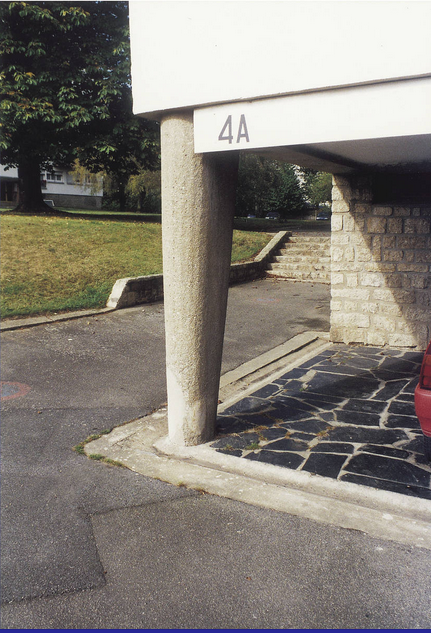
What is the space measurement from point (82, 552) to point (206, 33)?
4.12 m

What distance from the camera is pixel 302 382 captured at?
7367mm

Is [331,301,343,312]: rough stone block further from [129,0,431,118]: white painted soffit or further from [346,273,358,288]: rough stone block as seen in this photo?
[129,0,431,118]: white painted soffit

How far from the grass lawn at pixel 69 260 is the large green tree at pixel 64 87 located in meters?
4.96

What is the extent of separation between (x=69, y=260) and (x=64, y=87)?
31.9 feet

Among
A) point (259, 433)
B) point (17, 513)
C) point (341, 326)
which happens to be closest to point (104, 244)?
point (341, 326)

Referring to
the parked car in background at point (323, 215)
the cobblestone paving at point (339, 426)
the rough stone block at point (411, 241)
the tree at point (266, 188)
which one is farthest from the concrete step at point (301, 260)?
the parked car in background at point (323, 215)

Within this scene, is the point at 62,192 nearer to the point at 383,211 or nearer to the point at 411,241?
the point at 383,211

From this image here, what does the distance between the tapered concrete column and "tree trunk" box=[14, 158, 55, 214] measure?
19.3 m

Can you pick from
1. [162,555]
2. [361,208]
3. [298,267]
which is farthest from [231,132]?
[298,267]

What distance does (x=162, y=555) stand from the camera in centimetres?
358

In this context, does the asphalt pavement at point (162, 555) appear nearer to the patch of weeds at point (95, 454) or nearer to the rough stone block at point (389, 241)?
the patch of weeds at point (95, 454)

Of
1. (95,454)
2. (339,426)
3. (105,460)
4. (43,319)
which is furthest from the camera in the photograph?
(43,319)

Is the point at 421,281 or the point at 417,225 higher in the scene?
the point at 417,225

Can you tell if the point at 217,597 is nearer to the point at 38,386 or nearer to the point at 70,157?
the point at 38,386
